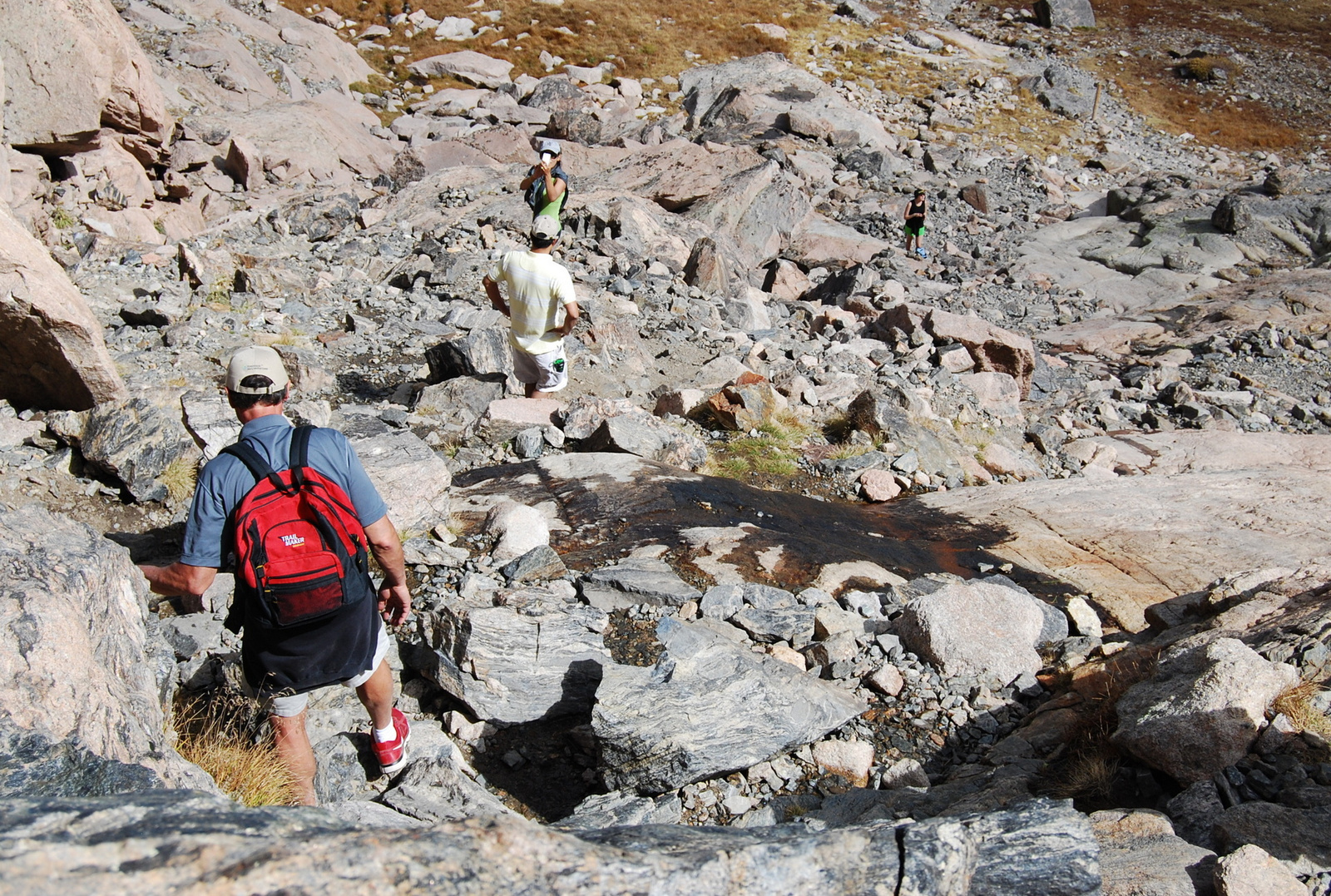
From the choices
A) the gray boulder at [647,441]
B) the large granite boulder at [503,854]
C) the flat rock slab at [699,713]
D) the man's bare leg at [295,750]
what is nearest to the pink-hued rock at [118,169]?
the gray boulder at [647,441]

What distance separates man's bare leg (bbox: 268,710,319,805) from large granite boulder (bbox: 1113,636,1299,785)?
3618 millimetres

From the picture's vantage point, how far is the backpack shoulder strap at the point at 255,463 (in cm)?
296

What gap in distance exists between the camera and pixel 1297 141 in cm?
3269

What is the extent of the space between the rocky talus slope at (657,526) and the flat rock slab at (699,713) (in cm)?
2

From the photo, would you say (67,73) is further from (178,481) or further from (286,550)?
(286,550)

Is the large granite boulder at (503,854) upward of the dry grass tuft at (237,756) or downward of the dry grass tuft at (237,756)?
upward

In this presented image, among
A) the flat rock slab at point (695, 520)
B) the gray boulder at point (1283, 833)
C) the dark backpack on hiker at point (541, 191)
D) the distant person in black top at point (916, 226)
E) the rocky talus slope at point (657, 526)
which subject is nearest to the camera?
the rocky talus slope at point (657, 526)

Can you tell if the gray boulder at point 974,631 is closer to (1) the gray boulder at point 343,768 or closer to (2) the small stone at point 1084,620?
(2) the small stone at point 1084,620

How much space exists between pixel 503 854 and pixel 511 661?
8.49ft

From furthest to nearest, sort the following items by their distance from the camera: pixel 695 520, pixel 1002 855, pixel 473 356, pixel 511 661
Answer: pixel 473 356
pixel 695 520
pixel 511 661
pixel 1002 855

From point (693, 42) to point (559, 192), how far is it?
26.2 meters

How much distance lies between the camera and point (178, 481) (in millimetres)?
5891

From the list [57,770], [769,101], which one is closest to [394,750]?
[57,770]

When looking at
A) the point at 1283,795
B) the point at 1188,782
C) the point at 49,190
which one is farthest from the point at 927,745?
the point at 49,190
